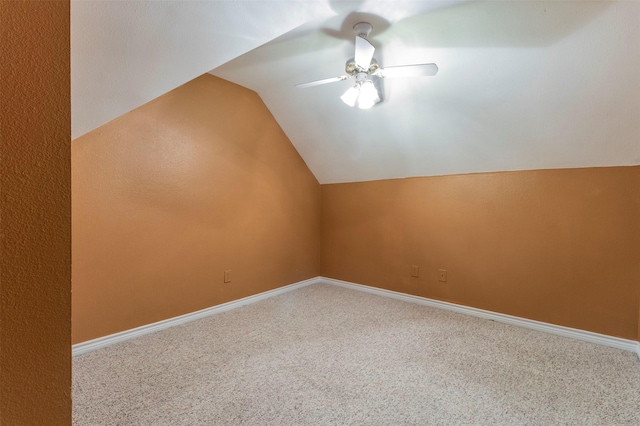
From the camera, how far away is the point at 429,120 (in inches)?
101

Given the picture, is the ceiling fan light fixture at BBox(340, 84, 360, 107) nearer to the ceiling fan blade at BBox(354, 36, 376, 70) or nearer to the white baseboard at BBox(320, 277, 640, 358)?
the ceiling fan blade at BBox(354, 36, 376, 70)

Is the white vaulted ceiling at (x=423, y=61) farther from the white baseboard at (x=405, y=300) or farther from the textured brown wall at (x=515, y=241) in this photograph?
the white baseboard at (x=405, y=300)

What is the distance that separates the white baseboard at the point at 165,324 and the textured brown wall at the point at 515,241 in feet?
3.81

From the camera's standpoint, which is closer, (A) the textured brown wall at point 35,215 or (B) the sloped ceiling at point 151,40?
(A) the textured brown wall at point 35,215

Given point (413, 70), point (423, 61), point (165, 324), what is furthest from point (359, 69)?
point (165, 324)

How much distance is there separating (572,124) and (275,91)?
247 centimetres

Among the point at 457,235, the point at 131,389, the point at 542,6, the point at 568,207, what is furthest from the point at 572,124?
the point at 131,389

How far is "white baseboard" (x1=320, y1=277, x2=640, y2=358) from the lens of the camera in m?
2.15

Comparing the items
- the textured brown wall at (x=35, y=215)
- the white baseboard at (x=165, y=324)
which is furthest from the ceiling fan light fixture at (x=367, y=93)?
the white baseboard at (x=165, y=324)

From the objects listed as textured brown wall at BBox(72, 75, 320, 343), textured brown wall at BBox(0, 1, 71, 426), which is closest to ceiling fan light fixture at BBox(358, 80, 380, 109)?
textured brown wall at BBox(72, 75, 320, 343)

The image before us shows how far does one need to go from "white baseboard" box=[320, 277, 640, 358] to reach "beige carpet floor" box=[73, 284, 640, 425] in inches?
2.9

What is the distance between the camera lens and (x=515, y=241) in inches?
102

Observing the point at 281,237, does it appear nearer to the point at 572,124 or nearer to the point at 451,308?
the point at 451,308

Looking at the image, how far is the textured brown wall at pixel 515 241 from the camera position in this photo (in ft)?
7.14
